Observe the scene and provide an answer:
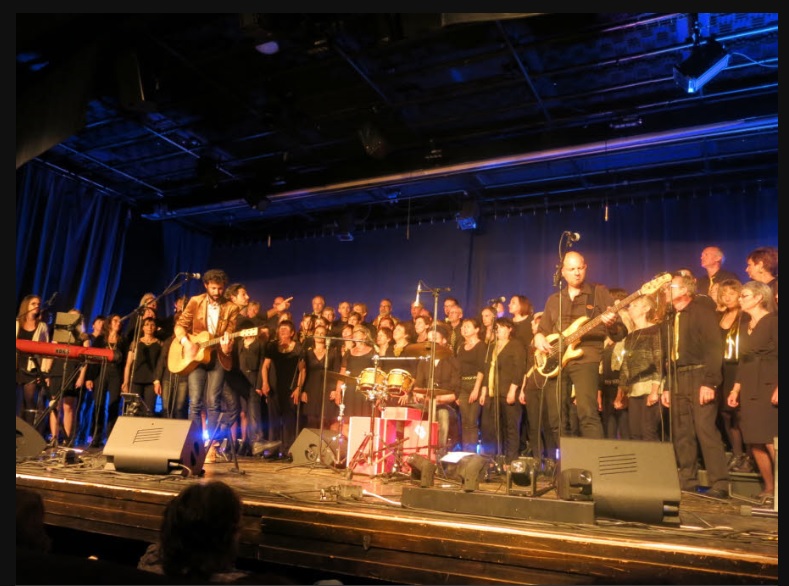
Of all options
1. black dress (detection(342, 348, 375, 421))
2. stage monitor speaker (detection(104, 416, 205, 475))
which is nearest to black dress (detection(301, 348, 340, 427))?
black dress (detection(342, 348, 375, 421))

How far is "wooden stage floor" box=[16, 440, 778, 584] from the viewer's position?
9.32 feet

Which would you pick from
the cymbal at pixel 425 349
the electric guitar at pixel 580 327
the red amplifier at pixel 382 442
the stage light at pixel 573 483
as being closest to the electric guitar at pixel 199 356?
the red amplifier at pixel 382 442

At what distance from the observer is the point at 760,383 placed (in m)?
5.24

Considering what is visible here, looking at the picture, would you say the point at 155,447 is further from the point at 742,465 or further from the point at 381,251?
the point at 381,251

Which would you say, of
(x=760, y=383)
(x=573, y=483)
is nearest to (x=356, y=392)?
(x=760, y=383)

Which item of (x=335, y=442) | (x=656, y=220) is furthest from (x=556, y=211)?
(x=335, y=442)

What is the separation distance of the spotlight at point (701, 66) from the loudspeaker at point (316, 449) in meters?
5.51

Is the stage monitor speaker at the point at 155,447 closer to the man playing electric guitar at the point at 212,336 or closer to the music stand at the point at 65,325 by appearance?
the man playing electric guitar at the point at 212,336

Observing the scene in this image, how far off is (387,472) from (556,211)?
621cm

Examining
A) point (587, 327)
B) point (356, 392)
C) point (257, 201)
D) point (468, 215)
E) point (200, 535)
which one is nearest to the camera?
point (200, 535)

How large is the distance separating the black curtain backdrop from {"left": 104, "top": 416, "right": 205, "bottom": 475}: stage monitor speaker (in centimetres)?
649

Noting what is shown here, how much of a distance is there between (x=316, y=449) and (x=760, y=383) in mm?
4686

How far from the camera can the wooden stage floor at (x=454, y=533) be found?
9.32ft

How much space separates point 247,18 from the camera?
6273 mm
